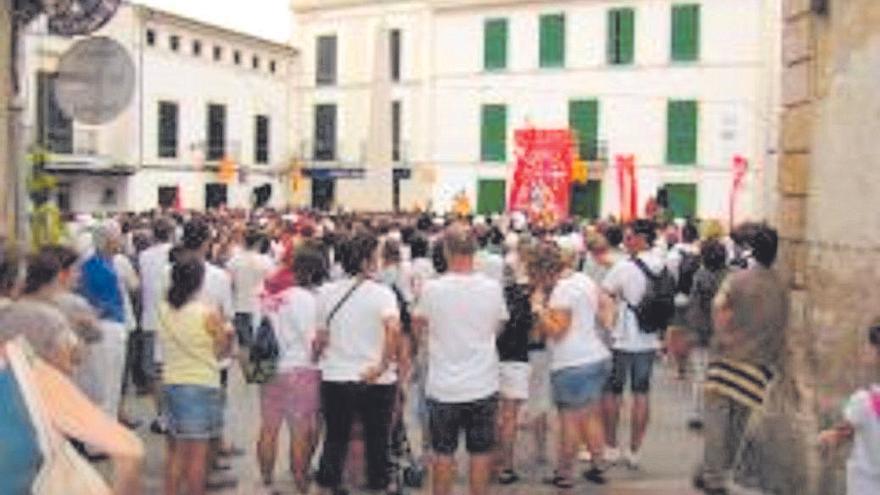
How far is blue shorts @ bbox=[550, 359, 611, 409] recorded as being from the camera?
930cm

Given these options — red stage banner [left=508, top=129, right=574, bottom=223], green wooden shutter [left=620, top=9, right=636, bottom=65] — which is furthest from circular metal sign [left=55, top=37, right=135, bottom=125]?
green wooden shutter [left=620, top=9, right=636, bottom=65]

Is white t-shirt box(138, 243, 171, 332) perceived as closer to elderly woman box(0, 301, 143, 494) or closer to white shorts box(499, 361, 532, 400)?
white shorts box(499, 361, 532, 400)

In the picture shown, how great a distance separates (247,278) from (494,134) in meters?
32.5

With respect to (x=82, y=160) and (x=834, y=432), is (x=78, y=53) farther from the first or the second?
(x=82, y=160)

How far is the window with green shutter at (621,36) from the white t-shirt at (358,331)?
3506 centimetres

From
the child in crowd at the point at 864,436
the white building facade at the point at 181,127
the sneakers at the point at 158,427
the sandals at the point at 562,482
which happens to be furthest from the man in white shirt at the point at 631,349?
the white building facade at the point at 181,127

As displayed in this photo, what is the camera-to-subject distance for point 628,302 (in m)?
10.1

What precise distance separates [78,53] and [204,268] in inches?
149

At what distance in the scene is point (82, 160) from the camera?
4272 cm

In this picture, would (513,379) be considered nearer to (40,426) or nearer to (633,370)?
(633,370)

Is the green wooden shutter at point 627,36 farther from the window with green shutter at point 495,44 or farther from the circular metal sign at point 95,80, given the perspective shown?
the circular metal sign at point 95,80

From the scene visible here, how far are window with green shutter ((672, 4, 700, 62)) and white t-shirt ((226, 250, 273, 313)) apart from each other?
3013 cm

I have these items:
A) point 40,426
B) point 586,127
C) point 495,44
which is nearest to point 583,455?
point 40,426

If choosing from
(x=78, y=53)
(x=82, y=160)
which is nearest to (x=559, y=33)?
(x=82, y=160)
